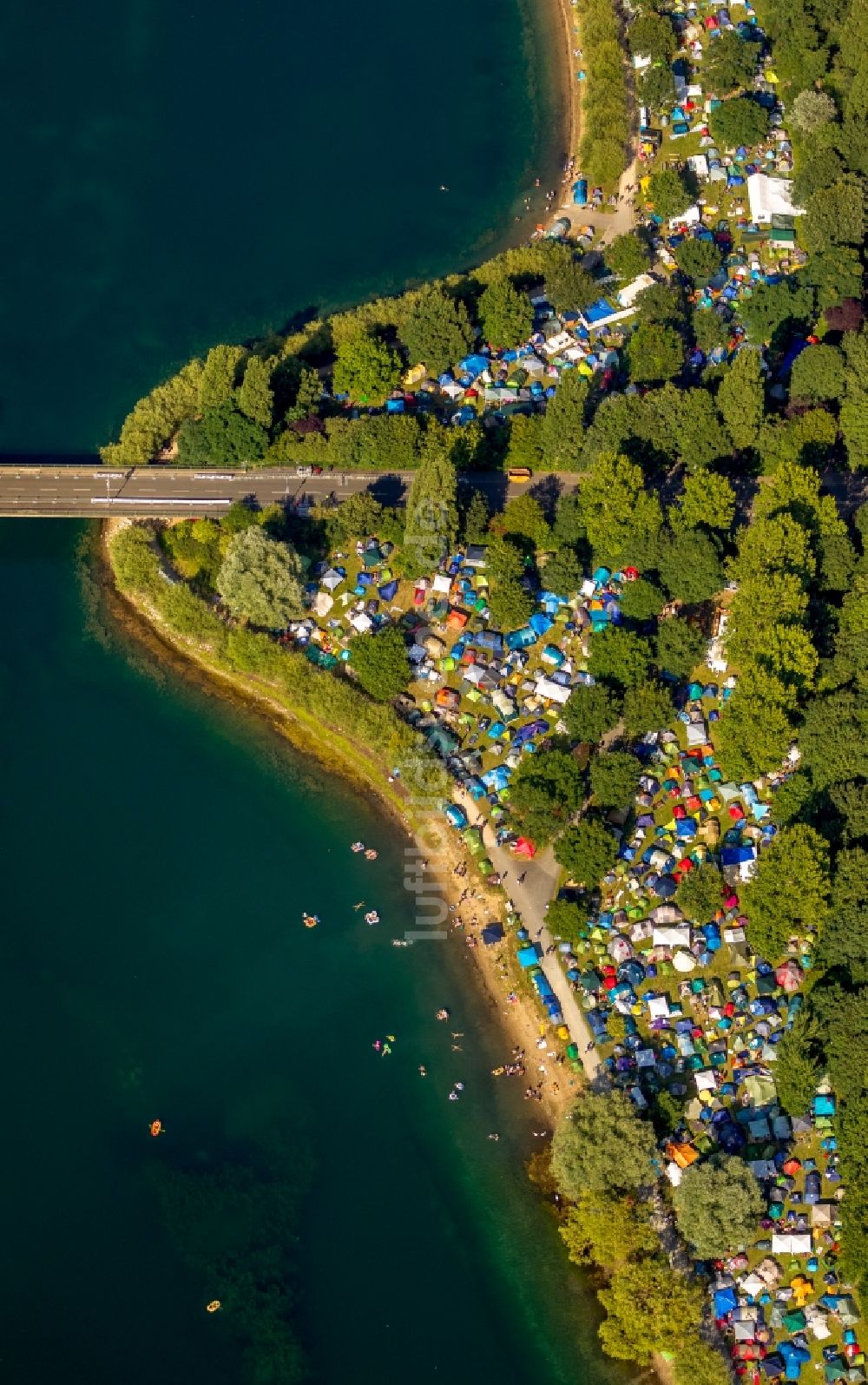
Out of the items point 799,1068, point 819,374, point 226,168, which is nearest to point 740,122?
point 819,374

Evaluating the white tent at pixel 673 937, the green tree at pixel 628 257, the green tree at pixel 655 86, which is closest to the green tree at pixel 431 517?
the green tree at pixel 628 257

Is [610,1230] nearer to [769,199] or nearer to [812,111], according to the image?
[769,199]

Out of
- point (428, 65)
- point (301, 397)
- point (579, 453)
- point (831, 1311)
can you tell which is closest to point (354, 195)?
point (428, 65)

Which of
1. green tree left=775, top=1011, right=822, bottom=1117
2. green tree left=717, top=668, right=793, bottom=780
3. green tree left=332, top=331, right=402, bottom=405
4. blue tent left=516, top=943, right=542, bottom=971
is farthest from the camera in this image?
green tree left=332, top=331, right=402, bottom=405

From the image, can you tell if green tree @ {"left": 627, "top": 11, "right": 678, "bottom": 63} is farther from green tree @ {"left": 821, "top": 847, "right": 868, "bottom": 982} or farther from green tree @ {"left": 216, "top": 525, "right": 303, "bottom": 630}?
green tree @ {"left": 821, "top": 847, "right": 868, "bottom": 982}

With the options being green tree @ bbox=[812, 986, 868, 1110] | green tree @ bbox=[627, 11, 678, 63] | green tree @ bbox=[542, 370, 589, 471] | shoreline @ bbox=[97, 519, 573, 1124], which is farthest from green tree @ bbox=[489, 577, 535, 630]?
green tree @ bbox=[627, 11, 678, 63]

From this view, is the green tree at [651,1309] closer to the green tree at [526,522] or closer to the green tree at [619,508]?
the green tree at [619,508]

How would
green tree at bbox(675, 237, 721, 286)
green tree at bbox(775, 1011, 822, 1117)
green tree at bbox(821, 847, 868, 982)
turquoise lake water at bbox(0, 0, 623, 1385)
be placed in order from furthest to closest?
green tree at bbox(675, 237, 721, 286), green tree at bbox(821, 847, 868, 982), turquoise lake water at bbox(0, 0, 623, 1385), green tree at bbox(775, 1011, 822, 1117)

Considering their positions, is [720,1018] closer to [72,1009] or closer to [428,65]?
[72,1009]
